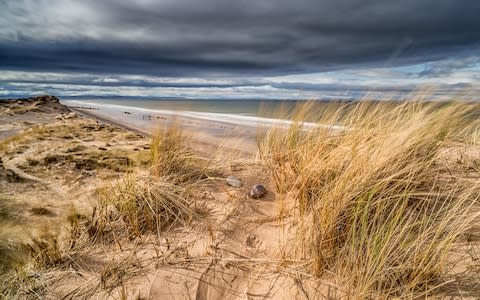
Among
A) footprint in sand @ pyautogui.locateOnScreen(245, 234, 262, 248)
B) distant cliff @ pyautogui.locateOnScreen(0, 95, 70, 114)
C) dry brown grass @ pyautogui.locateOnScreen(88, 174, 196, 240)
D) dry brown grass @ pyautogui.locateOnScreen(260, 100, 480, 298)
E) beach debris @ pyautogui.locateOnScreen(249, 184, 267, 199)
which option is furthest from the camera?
distant cliff @ pyautogui.locateOnScreen(0, 95, 70, 114)

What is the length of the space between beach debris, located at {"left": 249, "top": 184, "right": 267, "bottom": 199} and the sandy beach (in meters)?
0.03

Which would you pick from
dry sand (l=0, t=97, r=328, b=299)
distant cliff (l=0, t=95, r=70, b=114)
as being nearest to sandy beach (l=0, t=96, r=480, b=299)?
dry sand (l=0, t=97, r=328, b=299)

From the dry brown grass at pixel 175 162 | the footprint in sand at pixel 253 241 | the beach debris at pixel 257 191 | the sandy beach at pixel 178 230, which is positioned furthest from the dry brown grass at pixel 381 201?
the dry brown grass at pixel 175 162

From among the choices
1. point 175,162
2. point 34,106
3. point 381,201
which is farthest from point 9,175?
point 34,106

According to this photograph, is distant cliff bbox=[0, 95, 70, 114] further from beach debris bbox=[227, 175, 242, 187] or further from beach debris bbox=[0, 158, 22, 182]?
beach debris bbox=[227, 175, 242, 187]

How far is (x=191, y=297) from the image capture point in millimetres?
1510

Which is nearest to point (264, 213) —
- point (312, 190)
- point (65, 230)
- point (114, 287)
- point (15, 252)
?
point (312, 190)

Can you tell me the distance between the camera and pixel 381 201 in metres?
1.74

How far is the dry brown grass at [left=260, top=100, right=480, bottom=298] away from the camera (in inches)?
53.2

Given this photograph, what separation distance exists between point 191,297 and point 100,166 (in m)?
3.01

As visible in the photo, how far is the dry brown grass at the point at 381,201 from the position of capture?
4.43 feet

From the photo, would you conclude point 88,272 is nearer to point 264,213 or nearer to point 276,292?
point 276,292

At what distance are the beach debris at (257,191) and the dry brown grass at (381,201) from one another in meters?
0.15

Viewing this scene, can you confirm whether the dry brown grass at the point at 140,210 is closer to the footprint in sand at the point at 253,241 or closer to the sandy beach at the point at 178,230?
the sandy beach at the point at 178,230
